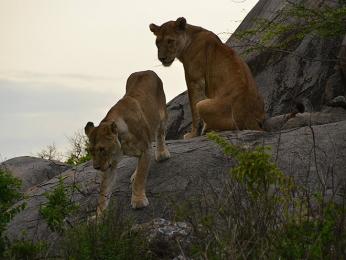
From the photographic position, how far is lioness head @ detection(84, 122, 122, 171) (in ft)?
32.2

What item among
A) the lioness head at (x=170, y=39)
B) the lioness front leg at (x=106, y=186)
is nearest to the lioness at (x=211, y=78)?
the lioness head at (x=170, y=39)

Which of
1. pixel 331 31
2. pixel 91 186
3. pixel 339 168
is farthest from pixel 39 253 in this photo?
pixel 331 31

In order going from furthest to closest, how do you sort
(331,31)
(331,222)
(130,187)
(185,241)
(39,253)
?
(331,31) < (130,187) < (39,253) < (185,241) < (331,222)

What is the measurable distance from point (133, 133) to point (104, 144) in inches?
22.7

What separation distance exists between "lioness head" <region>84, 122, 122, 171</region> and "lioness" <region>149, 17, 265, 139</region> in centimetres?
352

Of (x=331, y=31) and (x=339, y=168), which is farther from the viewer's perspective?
(x=331, y=31)

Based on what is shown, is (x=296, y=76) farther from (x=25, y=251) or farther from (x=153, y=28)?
(x=25, y=251)

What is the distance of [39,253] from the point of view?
9.56 m

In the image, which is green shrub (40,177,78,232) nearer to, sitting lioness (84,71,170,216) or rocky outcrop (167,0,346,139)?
sitting lioness (84,71,170,216)

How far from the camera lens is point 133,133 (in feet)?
33.7

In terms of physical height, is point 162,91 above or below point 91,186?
above

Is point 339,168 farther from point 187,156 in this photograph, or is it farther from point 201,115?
point 201,115

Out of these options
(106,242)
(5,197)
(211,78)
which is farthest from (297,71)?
(106,242)

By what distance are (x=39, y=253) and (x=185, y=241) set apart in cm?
210
